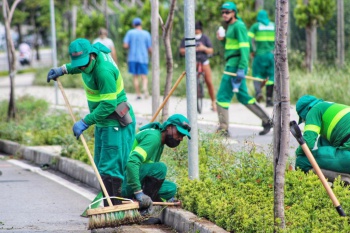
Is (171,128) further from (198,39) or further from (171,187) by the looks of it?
(198,39)

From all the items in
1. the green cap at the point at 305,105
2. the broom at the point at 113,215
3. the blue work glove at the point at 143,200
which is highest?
the green cap at the point at 305,105

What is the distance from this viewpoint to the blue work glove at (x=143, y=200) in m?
7.80

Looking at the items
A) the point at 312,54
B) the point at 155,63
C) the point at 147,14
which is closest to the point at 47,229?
the point at 155,63

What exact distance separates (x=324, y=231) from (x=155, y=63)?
5.30 meters

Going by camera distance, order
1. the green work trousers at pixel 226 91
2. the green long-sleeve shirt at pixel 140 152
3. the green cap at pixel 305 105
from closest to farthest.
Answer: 1. the green long-sleeve shirt at pixel 140 152
2. the green cap at pixel 305 105
3. the green work trousers at pixel 226 91

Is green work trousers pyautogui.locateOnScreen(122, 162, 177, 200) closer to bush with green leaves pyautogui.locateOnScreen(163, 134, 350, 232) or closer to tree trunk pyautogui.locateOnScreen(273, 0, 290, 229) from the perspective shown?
bush with green leaves pyautogui.locateOnScreen(163, 134, 350, 232)

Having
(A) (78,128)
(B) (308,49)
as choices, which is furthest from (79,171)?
(B) (308,49)

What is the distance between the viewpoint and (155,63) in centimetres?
1162

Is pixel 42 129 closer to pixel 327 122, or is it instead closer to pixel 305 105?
pixel 305 105

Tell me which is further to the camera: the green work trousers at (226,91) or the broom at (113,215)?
the green work trousers at (226,91)

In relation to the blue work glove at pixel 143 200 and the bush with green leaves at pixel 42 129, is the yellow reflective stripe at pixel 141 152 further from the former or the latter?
the bush with green leaves at pixel 42 129

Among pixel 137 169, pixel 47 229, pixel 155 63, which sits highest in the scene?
pixel 155 63

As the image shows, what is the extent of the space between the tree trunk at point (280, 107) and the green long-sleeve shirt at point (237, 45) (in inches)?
243

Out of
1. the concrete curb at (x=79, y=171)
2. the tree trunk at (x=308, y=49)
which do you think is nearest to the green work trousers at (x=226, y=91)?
the concrete curb at (x=79, y=171)
